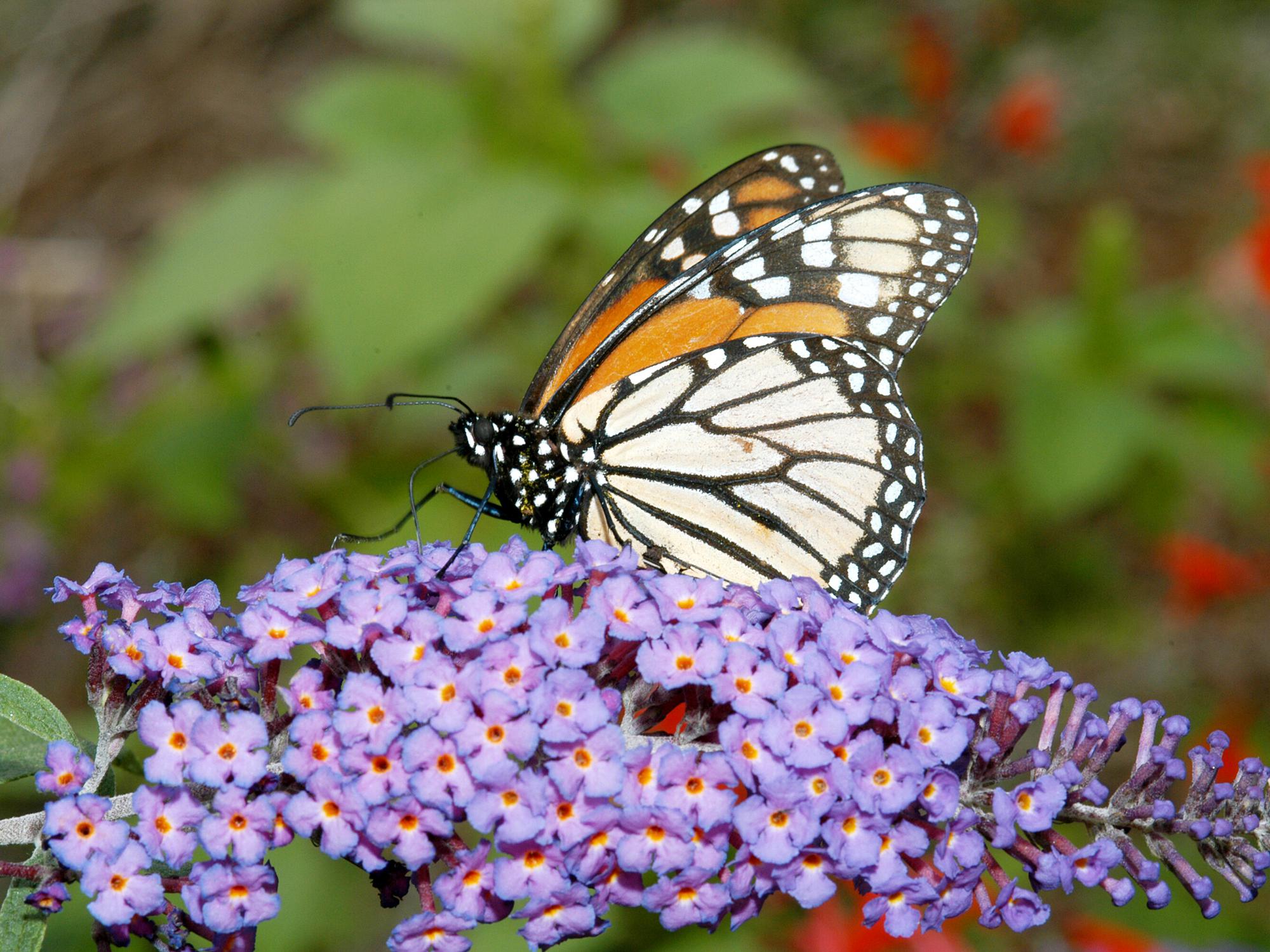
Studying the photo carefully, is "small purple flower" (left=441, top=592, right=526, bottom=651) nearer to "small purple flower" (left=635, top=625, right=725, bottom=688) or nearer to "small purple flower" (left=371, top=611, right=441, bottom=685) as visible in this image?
"small purple flower" (left=371, top=611, right=441, bottom=685)

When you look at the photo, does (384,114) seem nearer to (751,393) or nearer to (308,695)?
(751,393)

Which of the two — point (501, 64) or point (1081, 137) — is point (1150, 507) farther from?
point (501, 64)

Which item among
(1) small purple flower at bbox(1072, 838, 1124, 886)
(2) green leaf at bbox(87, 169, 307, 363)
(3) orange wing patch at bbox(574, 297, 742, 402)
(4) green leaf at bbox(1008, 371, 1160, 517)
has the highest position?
(2) green leaf at bbox(87, 169, 307, 363)

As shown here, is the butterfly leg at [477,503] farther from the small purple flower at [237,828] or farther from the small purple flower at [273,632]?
the small purple flower at [237,828]

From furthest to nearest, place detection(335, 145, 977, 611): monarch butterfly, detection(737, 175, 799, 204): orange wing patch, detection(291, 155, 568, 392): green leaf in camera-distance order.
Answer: detection(291, 155, 568, 392): green leaf → detection(737, 175, 799, 204): orange wing patch → detection(335, 145, 977, 611): monarch butterfly

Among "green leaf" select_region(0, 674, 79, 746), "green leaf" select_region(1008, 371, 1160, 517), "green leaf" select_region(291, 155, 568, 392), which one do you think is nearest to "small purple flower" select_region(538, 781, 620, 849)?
"green leaf" select_region(0, 674, 79, 746)

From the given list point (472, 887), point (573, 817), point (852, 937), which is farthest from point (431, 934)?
point (852, 937)

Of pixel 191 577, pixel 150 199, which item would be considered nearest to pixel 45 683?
pixel 191 577
